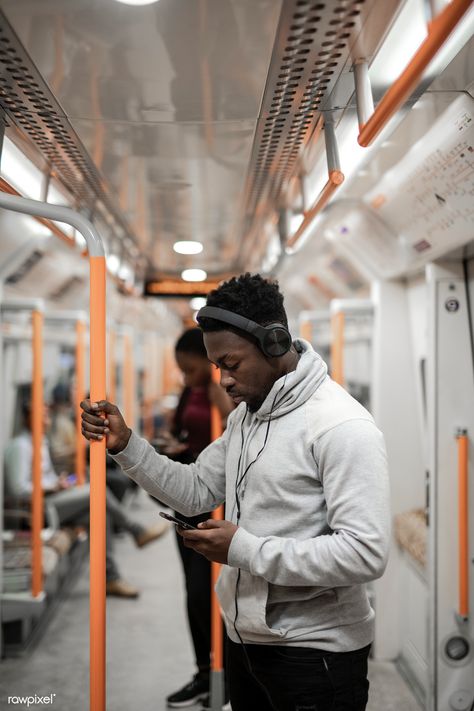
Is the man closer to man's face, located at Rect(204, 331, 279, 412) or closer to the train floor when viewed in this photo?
man's face, located at Rect(204, 331, 279, 412)

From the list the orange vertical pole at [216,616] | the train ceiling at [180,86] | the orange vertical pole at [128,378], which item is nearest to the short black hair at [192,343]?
the orange vertical pole at [216,616]

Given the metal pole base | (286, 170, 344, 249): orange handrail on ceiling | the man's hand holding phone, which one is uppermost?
(286, 170, 344, 249): orange handrail on ceiling

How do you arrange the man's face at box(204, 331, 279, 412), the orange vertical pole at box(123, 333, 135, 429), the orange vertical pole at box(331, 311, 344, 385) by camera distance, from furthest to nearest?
the orange vertical pole at box(123, 333, 135, 429) → the orange vertical pole at box(331, 311, 344, 385) → the man's face at box(204, 331, 279, 412)

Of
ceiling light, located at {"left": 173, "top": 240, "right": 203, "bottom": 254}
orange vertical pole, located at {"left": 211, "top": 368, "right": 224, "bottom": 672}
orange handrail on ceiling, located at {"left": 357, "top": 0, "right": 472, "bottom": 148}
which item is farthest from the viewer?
ceiling light, located at {"left": 173, "top": 240, "right": 203, "bottom": 254}

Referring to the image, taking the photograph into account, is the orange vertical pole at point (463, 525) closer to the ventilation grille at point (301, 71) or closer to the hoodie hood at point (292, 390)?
the hoodie hood at point (292, 390)

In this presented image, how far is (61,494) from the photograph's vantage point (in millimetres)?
5203

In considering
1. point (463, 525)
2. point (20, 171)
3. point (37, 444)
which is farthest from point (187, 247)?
point (463, 525)

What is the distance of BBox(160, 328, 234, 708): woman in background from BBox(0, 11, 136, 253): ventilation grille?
933 millimetres

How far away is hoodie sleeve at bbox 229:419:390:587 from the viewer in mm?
1521

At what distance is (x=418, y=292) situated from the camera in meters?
3.78

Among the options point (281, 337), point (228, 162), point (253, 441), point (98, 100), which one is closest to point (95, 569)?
point (253, 441)

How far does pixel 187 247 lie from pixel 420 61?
351cm

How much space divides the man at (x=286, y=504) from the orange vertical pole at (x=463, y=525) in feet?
3.84

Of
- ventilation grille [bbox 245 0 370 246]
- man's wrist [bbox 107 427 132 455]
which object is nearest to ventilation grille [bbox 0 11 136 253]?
ventilation grille [bbox 245 0 370 246]
